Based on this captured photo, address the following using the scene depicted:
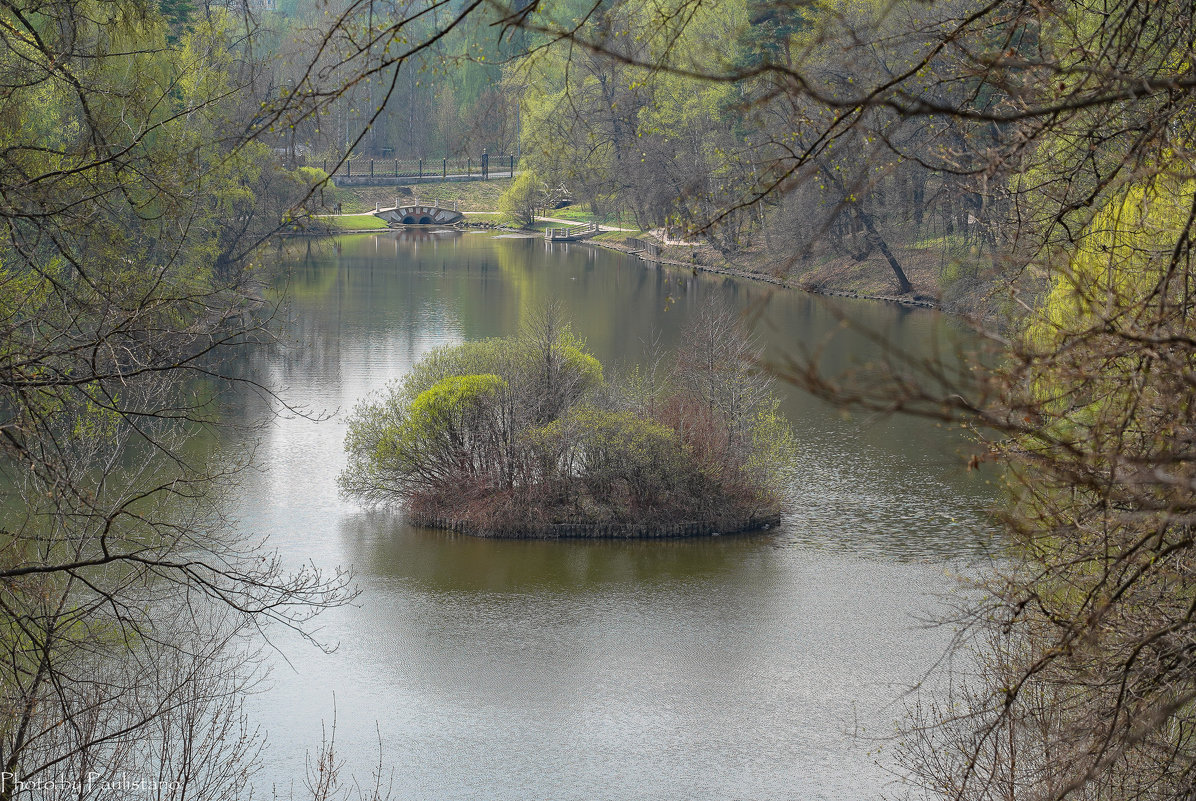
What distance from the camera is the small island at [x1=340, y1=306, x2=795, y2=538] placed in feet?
74.9

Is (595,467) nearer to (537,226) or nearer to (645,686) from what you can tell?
(645,686)

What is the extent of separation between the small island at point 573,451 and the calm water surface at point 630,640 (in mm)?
607

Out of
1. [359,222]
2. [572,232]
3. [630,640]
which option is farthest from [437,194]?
[630,640]

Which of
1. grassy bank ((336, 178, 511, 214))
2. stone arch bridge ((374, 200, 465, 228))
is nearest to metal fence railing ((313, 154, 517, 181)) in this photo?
grassy bank ((336, 178, 511, 214))

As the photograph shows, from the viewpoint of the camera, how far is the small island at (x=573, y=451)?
22828 mm

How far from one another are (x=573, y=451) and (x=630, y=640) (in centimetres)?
619

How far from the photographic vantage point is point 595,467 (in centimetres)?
2334

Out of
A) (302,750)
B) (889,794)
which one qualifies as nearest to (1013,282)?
(889,794)

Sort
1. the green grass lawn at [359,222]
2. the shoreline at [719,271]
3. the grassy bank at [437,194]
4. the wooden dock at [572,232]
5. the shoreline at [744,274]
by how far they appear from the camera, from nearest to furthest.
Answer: the shoreline at [719,271], the shoreline at [744,274], the wooden dock at [572,232], the green grass lawn at [359,222], the grassy bank at [437,194]

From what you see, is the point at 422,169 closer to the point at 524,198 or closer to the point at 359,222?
the point at 359,222

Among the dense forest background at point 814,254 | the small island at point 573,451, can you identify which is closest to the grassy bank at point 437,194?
the small island at point 573,451

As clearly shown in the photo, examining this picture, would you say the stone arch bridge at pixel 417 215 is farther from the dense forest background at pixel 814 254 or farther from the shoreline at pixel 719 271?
the dense forest background at pixel 814 254

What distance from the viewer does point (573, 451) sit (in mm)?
23328

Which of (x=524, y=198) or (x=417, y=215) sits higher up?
(x=524, y=198)
